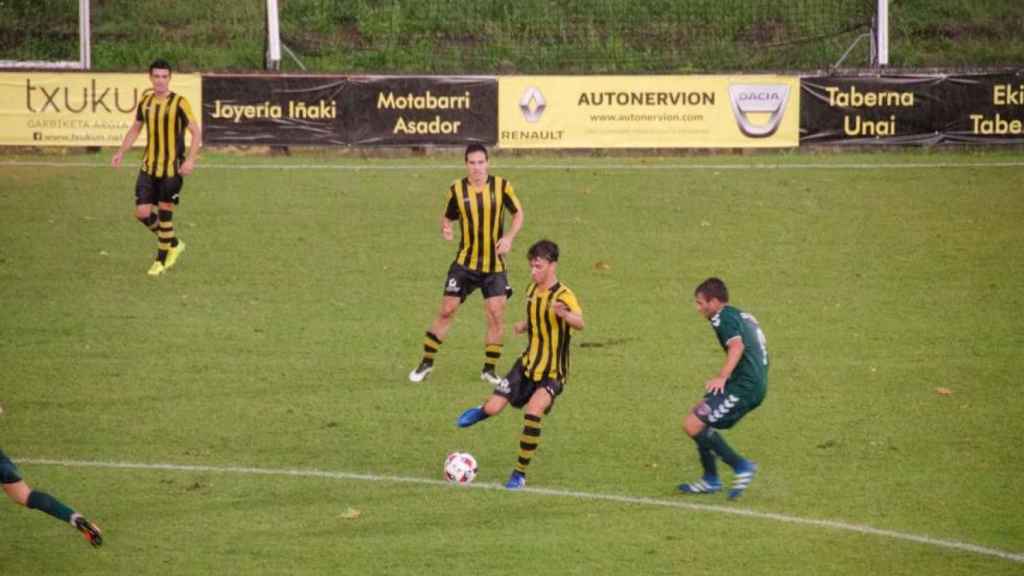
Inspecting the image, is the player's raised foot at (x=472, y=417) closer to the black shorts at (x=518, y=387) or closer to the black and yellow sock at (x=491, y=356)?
the black shorts at (x=518, y=387)

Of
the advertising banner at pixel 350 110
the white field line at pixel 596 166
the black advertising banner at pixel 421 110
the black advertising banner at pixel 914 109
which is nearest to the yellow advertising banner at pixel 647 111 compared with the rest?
the black advertising banner at pixel 421 110

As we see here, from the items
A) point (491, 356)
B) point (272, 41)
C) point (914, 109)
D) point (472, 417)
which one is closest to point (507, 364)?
point (491, 356)

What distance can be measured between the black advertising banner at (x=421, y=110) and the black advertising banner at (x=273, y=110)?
0.37 meters

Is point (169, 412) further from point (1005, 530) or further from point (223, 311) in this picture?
point (1005, 530)

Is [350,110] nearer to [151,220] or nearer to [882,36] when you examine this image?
[151,220]

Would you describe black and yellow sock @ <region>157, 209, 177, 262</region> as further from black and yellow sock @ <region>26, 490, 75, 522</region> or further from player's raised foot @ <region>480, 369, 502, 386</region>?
black and yellow sock @ <region>26, 490, 75, 522</region>

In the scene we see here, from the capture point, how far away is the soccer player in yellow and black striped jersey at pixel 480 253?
16000 mm

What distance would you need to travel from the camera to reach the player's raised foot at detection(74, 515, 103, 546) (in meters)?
10.3

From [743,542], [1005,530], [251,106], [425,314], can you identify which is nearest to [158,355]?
[425,314]

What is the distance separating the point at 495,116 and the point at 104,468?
18.6m

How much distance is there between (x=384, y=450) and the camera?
544 inches

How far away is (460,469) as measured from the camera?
12695 millimetres

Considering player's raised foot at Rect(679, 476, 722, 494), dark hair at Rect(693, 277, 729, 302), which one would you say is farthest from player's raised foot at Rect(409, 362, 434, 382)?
dark hair at Rect(693, 277, 729, 302)

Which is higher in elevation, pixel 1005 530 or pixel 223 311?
pixel 223 311
